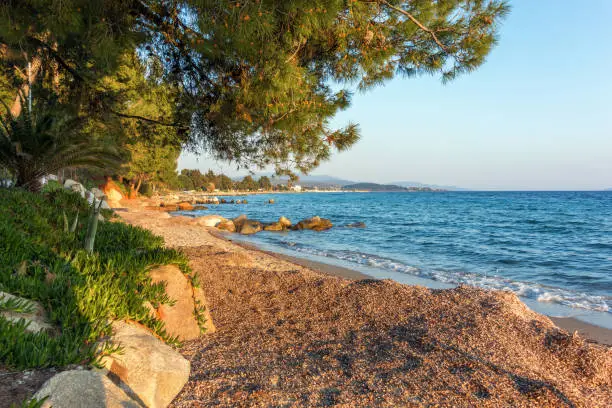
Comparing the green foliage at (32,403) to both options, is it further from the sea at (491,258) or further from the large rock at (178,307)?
the sea at (491,258)

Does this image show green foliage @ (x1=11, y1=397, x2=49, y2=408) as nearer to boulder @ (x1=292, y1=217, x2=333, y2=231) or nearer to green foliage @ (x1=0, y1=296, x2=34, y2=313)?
green foliage @ (x1=0, y1=296, x2=34, y2=313)

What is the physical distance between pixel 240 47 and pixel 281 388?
3.72 meters

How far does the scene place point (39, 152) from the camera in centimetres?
800

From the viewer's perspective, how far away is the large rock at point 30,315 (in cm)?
293

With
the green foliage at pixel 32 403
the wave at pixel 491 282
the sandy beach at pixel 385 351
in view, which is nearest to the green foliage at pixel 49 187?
the sandy beach at pixel 385 351

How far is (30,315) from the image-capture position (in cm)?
312

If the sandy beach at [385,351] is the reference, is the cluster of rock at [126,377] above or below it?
above

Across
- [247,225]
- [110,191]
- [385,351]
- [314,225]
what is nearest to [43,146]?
[385,351]

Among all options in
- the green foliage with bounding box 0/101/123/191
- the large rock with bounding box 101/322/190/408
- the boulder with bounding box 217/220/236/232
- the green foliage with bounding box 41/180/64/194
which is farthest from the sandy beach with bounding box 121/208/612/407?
the boulder with bounding box 217/220/236/232

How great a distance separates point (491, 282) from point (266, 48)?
982 centimetres

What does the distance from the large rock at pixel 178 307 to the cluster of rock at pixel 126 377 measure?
0.19ft

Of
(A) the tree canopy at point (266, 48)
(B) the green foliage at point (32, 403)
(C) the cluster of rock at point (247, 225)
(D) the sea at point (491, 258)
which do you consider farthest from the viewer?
(C) the cluster of rock at point (247, 225)

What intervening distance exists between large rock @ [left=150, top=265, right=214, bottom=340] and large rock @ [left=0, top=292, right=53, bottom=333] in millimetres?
1266

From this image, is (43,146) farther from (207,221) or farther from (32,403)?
(207,221)
